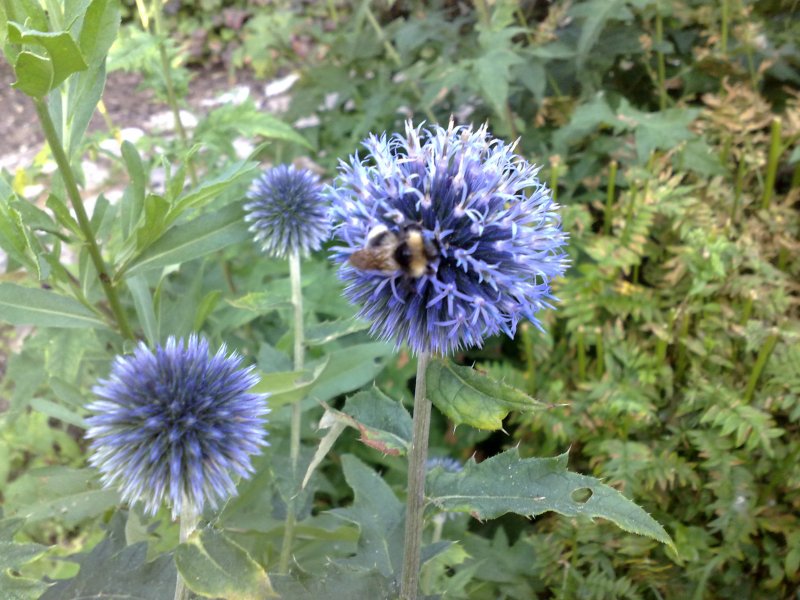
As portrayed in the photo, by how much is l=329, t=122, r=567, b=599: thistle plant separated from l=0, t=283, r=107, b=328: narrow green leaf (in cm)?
61

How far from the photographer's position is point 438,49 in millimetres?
2848

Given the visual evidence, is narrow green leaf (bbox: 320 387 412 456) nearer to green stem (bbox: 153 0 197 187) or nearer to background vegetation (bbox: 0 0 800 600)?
background vegetation (bbox: 0 0 800 600)

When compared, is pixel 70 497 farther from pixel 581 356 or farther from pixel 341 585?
pixel 581 356

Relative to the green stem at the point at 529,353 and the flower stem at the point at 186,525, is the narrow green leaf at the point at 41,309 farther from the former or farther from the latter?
the green stem at the point at 529,353

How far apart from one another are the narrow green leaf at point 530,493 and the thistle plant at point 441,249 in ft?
0.24

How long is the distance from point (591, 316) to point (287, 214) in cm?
94

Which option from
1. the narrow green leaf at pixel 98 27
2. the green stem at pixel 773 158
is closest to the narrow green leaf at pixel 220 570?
the narrow green leaf at pixel 98 27

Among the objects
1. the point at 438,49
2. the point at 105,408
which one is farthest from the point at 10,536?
the point at 438,49

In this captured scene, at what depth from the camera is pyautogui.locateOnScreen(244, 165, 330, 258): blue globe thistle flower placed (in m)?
1.68

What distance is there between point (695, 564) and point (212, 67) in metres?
5.98

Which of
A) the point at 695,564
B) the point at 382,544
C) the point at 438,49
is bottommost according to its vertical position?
the point at 695,564

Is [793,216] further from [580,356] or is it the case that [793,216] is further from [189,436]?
[189,436]

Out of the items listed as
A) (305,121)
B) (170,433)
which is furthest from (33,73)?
(305,121)

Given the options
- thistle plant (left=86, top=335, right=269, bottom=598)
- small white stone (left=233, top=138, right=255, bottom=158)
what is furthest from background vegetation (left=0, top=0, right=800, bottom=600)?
small white stone (left=233, top=138, right=255, bottom=158)
